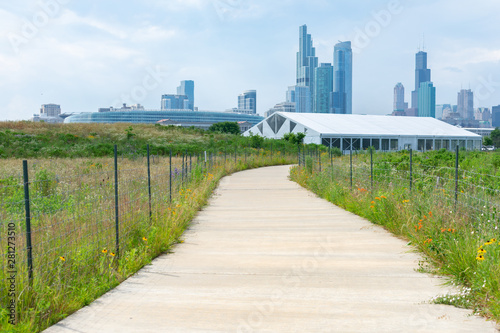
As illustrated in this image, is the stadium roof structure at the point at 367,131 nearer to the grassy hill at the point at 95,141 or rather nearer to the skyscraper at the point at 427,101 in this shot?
the grassy hill at the point at 95,141

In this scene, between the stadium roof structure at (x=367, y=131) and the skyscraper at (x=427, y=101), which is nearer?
the stadium roof structure at (x=367, y=131)

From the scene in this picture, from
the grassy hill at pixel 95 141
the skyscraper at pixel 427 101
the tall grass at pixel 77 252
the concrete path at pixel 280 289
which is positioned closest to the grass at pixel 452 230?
the concrete path at pixel 280 289

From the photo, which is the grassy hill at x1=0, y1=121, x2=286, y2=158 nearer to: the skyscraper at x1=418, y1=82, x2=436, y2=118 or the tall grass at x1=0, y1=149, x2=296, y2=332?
the tall grass at x1=0, y1=149, x2=296, y2=332

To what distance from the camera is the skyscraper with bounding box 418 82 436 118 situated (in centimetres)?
17175

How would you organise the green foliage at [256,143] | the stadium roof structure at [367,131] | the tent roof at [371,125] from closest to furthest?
the green foliage at [256,143] < the stadium roof structure at [367,131] < the tent roof at [371,125]

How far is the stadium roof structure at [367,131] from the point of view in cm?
5675

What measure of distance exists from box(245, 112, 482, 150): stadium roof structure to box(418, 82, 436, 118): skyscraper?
105073mm

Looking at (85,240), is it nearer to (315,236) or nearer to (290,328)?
(290,328)

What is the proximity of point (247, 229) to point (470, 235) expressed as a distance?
14.8 ft

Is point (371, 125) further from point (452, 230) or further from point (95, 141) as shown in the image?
point (452, 230)

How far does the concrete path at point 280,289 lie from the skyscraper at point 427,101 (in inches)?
6872

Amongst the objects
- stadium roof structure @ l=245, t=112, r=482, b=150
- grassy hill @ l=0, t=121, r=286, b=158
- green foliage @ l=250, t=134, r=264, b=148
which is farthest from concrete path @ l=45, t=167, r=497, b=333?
stadium roof structure @ l=245, t=112, r=482, b=150

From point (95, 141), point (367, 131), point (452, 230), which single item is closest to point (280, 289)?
point (452, 230)

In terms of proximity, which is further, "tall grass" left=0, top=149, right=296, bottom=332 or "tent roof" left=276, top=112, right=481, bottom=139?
"tent roof" left=276, top=112, right=481, bottom=139
